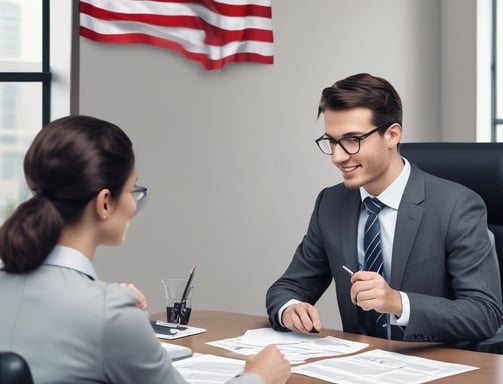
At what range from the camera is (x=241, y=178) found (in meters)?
3.93

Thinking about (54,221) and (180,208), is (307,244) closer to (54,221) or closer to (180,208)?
(180,208)

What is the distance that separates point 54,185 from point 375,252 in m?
1.33

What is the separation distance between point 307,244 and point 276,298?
0.30 meters

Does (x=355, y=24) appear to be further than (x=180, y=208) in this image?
Yes

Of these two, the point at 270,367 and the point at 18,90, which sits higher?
the point at 18,90

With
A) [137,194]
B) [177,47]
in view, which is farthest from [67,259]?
[177,47]

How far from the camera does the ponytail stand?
1416mm

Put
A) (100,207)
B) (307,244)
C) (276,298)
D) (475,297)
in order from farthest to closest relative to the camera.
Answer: (307,244) → (276,298) → (475,297) → (100,207)

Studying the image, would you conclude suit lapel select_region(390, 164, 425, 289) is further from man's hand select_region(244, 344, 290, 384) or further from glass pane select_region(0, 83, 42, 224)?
glass pane select_region(0, 83, 42, 224)

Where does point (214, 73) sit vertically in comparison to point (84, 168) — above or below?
above

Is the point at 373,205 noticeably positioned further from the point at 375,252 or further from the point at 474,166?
the point at 474,166

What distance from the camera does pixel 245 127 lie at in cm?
393

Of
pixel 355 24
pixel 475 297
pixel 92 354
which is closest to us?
pixel 92 354

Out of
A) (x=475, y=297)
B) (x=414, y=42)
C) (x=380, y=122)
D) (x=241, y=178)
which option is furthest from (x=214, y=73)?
(x=475, y=297)
